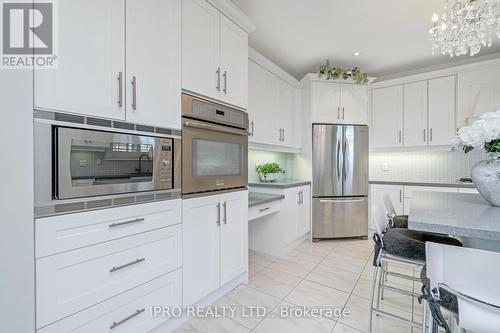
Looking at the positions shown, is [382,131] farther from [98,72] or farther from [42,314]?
[42,314]

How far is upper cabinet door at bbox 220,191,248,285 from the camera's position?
1.95 metres

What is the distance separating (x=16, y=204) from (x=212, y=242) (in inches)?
47.9

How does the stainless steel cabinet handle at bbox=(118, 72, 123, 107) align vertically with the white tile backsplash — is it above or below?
above

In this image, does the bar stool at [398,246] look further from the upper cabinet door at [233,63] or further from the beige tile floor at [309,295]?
the upper cabinet door at [233,63]

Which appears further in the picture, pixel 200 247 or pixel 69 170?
pixel 200 247

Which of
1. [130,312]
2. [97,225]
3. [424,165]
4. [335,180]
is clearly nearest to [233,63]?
[97,225]

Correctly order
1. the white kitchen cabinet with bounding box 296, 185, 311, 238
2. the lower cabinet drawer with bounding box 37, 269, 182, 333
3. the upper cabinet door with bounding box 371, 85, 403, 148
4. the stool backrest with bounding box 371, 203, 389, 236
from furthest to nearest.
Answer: the upper cabinet door with bounding box 371, 85, 403, 148 → the white kitchen cabinet with bounding box 296, 185, 311, 238 → the stool backrest with bounding box 371, 203, 389, 236 → the lower cabinet drawer with bounding box 37, 269, 182, 333

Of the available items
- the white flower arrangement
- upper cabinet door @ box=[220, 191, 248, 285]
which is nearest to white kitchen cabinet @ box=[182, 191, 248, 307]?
upper cabinet door @ box=[220, 191, 248, 285]

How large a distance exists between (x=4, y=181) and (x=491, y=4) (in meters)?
3.05

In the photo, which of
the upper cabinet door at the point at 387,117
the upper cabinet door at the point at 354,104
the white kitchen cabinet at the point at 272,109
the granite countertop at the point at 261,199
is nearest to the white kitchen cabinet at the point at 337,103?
the upper cabinet door at the point at 354,104

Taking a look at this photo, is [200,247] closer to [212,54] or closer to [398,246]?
[398,246]

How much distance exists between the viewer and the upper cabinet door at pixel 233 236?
6.40 feet

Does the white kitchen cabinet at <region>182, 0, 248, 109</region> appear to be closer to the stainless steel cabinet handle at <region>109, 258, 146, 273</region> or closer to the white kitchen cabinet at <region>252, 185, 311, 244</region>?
the stainless steel cabinet handle at <region>109, 258, 146, 273</region>

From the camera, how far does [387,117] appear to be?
12.5ft
